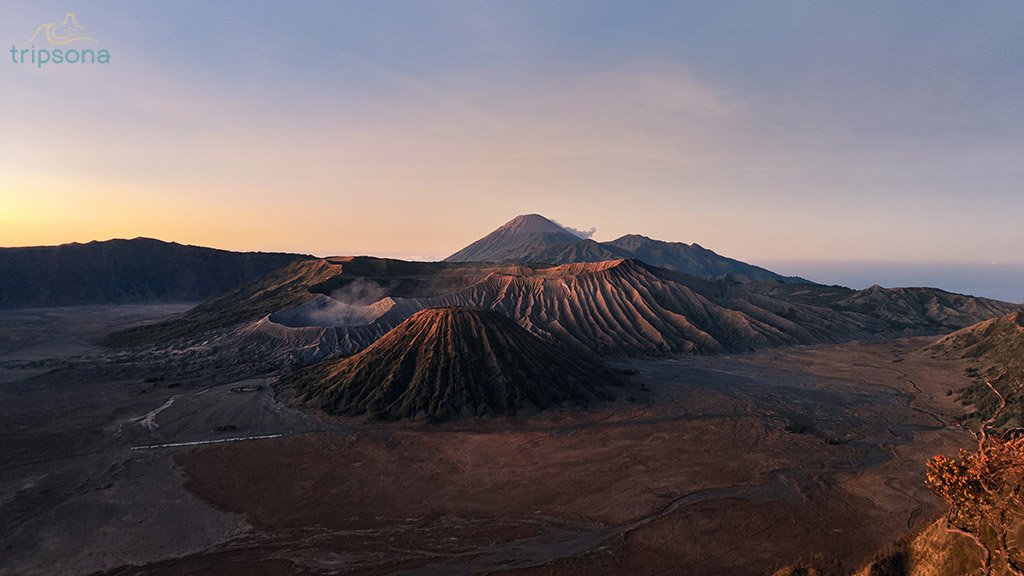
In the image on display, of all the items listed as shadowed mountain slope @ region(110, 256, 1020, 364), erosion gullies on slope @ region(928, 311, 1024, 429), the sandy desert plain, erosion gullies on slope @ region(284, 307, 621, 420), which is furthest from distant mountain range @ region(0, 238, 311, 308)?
erosion gullies on slope @ region(928, 311, 1024, 429)

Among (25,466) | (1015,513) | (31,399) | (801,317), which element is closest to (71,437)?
(25,466)

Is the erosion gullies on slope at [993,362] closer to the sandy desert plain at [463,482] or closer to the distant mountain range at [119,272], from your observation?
the sandy desert plain at [463,482]

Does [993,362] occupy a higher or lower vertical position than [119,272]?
lower

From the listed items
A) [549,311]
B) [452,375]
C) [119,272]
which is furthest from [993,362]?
[119,272]

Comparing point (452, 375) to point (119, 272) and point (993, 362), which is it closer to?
point (993, 362)

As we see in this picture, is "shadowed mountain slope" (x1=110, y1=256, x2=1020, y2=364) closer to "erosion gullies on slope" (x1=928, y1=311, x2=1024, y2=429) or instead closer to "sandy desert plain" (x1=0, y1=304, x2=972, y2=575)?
"erosion gullies on slope" (x1=928, y1=311, x2=1024, y2=429)

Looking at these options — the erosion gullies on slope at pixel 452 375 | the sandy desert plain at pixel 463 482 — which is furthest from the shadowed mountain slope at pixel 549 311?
the sandy desert plain at pixel 463 482
